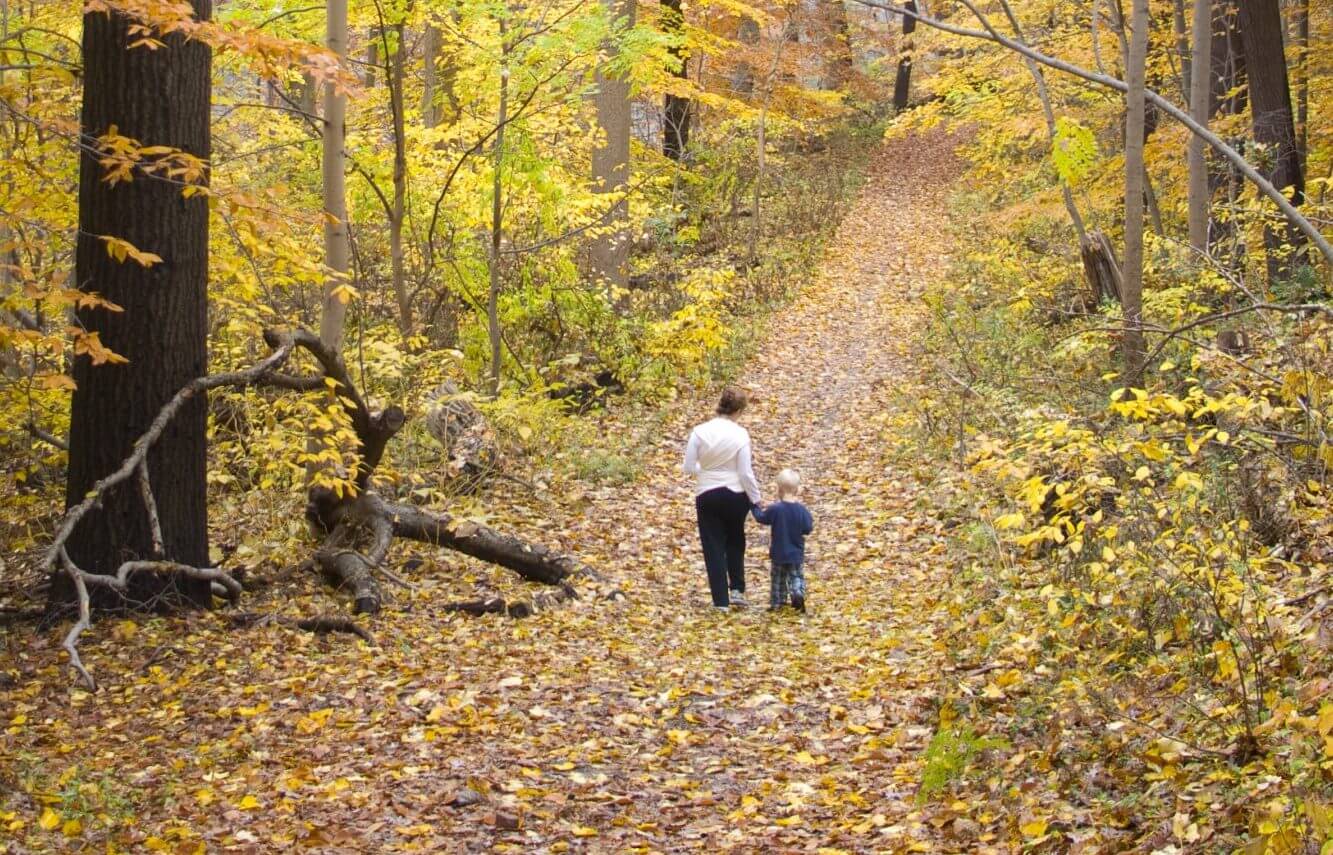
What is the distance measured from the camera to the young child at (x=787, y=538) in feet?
27.8

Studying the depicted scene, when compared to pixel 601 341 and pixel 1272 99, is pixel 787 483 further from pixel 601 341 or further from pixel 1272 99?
pixel 1272 99

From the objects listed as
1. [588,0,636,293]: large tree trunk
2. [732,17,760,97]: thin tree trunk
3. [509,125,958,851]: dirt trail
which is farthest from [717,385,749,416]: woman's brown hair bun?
[732,17,760,97]: thin tree trunk

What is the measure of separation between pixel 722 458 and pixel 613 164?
992 centimetres

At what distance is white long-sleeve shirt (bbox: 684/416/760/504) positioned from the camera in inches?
335

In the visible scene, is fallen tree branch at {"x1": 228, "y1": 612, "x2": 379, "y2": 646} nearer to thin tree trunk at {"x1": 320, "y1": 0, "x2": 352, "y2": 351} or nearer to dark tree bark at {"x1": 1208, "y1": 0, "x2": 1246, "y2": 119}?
thin tree trunk at {"x1": 320, "y1": 0, "x2": 352, "y2": 351}

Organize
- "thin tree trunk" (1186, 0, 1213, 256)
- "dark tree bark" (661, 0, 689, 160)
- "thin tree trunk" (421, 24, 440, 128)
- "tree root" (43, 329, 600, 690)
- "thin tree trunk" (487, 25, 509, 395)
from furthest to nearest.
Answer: "dark tree bark" (661, 0, 689, 160)
"thin tree trunk" (421, 24, 440, 128)
"thin tree trunk" (487, 25, 509, 395)
"thin tree trunk" (1186, 0, 1213, 256)
"tree root" (43, 329, 600, 690)

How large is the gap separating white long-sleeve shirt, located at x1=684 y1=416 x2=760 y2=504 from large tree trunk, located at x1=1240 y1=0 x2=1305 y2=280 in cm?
794

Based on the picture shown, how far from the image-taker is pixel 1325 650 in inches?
167

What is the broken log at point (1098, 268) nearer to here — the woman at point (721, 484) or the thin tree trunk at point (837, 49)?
the woman at point (721, 484)

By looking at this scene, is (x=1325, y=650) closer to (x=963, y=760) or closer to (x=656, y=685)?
(x=963, y=760)

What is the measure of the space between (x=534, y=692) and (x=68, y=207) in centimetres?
455

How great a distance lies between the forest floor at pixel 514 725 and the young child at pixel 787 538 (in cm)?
20

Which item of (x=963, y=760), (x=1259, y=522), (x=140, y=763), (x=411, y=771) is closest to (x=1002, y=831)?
(x=963, y=760)

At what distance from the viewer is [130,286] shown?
6855mm
